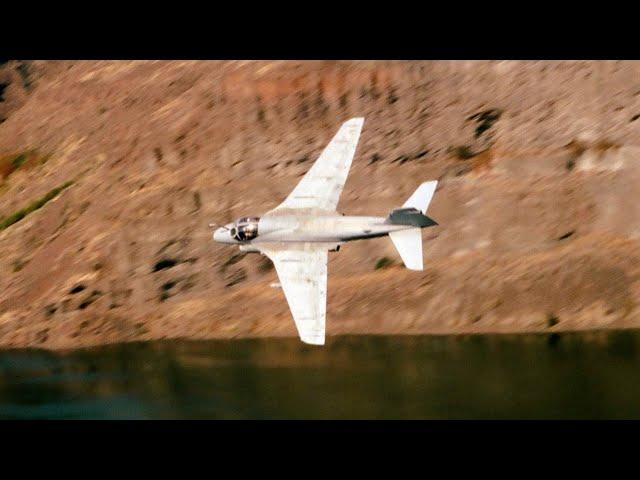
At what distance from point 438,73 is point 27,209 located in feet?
103

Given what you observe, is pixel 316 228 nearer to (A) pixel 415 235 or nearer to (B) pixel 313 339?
(A) pixel 415 235

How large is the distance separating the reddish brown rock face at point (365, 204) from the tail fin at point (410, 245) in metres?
19.3

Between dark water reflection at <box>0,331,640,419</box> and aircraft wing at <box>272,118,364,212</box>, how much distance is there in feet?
38.1

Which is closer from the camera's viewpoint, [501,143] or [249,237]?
[249,237]

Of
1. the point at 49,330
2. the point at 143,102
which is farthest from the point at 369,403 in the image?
the point at 143,102

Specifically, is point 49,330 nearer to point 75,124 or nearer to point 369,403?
point 75,124

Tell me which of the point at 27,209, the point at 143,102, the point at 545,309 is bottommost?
the point at 545,309

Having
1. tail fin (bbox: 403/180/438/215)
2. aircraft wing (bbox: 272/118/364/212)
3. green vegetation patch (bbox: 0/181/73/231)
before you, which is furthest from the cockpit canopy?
green vegetation patch (bbox: 0/181/73/231)

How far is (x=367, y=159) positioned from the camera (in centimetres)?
6088

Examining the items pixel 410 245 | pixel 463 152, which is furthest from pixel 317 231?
pixel 463 152

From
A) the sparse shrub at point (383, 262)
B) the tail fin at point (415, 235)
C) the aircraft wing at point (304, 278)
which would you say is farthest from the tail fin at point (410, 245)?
the sparse shrub at point (383, 262)

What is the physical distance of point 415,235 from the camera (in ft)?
126

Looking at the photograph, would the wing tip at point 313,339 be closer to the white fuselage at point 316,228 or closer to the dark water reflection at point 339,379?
the white fuselage at point 316,228

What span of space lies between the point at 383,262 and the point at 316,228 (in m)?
18.6
